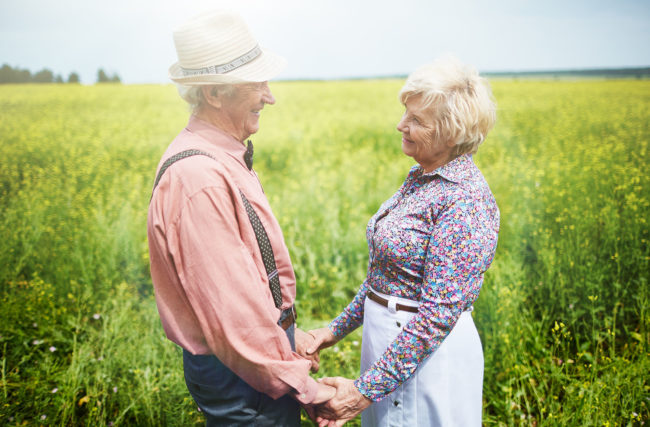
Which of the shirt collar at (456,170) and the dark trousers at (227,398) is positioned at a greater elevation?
the shirt collar at (456,170)

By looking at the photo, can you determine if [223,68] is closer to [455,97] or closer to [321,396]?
[455,97]

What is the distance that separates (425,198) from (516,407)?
1.71 meters

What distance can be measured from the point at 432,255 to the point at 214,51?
37.7 inches

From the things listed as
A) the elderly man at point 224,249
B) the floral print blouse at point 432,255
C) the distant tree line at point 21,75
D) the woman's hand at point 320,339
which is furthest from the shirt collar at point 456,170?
the distant tree line at point 21,75

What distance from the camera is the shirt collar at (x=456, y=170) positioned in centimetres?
130

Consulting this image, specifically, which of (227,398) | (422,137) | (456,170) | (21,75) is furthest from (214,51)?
(21,75)

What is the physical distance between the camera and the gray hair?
51.7 inches

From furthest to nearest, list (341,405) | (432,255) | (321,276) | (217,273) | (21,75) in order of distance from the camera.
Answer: (21,75) → (321,276) → (341,405) → (432,255) → (217,273)

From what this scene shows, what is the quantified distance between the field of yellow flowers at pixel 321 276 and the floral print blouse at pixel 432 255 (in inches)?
39.8

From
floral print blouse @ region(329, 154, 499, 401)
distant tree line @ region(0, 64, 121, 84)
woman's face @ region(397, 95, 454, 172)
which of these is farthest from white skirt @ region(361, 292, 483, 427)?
distant tree line @ region(0, 64, 121, 84)

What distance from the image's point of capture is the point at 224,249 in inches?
42.9

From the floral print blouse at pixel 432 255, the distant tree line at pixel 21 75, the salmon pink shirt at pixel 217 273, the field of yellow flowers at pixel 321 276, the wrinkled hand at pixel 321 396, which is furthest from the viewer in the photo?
the distant tree line at pixel 21 75

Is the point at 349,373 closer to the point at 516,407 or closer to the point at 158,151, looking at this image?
the point at 516,407

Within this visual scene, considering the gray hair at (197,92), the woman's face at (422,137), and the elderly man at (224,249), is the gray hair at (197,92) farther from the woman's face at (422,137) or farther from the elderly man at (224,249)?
the woman's face at (422,137)
